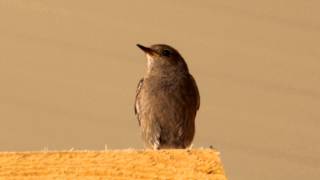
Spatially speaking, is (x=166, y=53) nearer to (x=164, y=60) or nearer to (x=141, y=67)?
(x=164, y=60)

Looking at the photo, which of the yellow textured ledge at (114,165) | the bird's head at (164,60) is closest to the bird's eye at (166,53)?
the bird's head at (164,60)

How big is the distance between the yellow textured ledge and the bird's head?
8.44ft

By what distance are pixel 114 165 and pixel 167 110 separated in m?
2.35

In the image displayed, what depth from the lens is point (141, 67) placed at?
4152mm

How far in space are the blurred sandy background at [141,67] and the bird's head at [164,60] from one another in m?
0.09

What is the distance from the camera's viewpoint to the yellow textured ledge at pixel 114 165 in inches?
46.0

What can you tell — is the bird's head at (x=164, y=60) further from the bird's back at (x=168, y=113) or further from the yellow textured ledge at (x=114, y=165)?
the yellow textured ledge at (x=114, y=165)

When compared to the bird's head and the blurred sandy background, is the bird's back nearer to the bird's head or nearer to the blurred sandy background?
the bird's head

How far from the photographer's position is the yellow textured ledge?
1.17 meters

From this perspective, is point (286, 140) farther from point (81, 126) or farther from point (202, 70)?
point (81, 126)

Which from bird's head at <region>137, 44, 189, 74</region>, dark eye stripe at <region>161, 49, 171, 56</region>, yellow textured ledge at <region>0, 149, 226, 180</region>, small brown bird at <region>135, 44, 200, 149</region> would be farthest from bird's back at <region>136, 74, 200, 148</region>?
yellow textured ledge at <region>0, 149, 226, 180</region>

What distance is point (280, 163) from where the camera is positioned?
453cm

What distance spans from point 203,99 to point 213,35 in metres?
0.39

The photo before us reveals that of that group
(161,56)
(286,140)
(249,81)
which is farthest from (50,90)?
(286,140)
